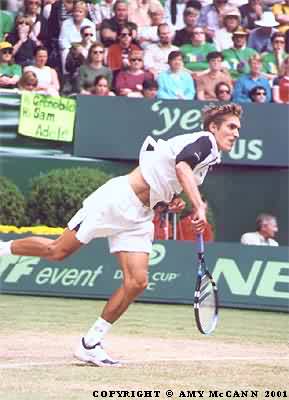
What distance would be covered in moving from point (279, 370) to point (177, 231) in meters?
7.17

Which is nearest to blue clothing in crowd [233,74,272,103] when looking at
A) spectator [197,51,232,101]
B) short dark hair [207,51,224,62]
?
spectator [197,51,232,101]

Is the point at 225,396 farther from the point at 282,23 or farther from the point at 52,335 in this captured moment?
the point at 282,23

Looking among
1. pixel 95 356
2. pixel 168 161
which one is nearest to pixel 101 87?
pixel 168 161

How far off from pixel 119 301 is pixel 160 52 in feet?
27.0

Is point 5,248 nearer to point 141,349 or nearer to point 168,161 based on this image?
point 141,349

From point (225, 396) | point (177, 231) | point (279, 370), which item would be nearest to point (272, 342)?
point (279, 370)

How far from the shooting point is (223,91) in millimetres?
15641

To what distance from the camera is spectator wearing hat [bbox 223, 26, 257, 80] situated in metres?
16.3

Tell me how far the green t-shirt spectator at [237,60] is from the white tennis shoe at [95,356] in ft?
27.6

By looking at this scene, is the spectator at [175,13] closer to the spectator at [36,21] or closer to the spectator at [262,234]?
the spectator at [36,21]

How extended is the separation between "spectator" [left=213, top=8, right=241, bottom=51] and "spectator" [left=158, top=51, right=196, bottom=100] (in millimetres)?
1014

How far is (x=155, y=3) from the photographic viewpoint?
16.7 meters

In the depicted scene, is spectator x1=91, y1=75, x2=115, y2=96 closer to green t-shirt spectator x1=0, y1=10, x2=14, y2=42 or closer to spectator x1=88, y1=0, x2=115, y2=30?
spectator x1=88, y1=0, x2=115, y2=30

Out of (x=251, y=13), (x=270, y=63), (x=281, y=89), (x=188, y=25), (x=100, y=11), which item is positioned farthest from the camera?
(x=251, y=13)
